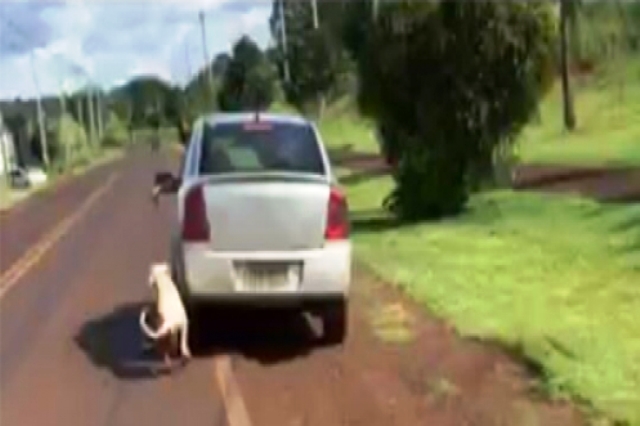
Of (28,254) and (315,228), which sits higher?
(315,228)

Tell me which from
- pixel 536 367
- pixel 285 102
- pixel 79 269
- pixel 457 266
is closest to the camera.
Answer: pixel 536 367

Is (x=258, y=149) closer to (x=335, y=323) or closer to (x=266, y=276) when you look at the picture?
(x=266, y=276)

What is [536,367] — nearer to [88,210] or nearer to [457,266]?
[457,266]

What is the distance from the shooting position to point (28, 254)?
27.4 metres

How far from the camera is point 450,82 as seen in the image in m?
26.7

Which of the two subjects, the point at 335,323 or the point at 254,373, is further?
the point at 335,323

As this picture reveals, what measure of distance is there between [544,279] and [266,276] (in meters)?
4.06

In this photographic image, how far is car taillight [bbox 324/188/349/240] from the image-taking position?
44.0ft

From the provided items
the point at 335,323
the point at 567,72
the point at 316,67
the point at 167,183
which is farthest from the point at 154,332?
the point at 316,67

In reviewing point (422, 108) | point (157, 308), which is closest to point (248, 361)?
point (157, 308)

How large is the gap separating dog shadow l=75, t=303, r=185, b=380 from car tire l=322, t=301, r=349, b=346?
1517 millimetres

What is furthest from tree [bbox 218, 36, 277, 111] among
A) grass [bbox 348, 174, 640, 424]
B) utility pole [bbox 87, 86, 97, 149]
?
grass [bbox 348, 174, 640, 424]

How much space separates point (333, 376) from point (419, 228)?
12.3 metres

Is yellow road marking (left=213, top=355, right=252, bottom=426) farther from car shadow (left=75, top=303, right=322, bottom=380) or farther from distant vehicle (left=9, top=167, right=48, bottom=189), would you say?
distant vehicle (left=9, top=167, right=48, bottom=189)
